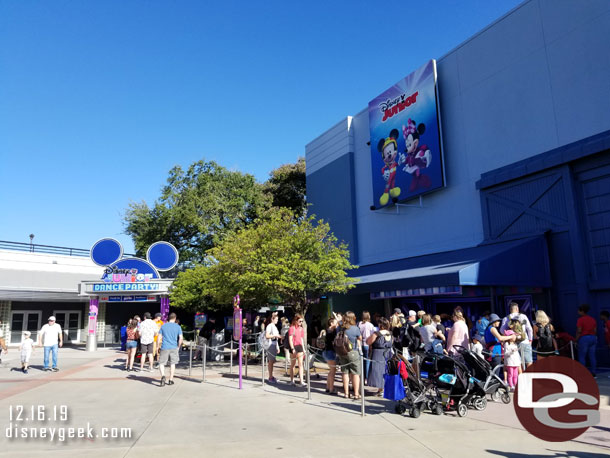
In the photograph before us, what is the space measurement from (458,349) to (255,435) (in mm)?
4079

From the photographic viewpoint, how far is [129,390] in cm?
1025

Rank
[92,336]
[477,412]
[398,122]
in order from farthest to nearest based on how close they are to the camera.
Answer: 1. [92,336]
2. [398,122]
3. [477,412]

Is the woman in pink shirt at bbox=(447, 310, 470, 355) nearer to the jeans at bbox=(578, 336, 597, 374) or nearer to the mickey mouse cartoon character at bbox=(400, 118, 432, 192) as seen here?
the jeans at bbox=(578, 336, 597, 374)

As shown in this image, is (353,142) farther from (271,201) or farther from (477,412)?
(477,412)

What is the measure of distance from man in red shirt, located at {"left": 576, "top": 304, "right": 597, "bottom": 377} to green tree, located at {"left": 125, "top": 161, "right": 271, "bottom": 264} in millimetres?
22293

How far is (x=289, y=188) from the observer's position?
36.4 m

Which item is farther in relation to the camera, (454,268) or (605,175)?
(454,268)

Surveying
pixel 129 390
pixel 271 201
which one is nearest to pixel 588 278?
pixel 129 390

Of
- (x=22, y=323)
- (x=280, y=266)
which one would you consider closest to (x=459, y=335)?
(x=280, y=266)

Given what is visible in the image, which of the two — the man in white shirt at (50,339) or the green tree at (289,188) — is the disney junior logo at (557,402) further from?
the green tree at (289,188)

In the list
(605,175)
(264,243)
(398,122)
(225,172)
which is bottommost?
(264,243)

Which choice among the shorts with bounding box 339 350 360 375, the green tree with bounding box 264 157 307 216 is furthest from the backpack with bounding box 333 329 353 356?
the green tree with bounding box 264 157 307 216

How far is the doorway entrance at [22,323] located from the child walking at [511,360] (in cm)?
2851

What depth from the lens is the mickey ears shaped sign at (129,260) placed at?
2419 centimetres
